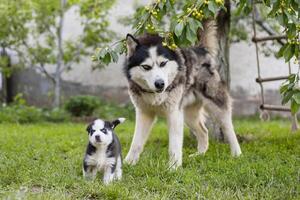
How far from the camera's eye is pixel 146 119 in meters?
5.89

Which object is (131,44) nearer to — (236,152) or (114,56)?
(114,56)

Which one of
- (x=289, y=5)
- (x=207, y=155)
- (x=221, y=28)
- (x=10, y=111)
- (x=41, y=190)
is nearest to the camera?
(x=289, y=5)

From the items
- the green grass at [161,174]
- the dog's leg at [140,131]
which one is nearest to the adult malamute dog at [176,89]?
the dog's leg at [140,131]

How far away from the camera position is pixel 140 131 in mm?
5875

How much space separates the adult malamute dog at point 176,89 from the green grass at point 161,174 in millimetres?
224

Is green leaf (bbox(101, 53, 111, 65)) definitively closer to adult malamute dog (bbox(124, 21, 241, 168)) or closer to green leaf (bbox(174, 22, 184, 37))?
green leaf (bbox(174, 22, 184, 37))

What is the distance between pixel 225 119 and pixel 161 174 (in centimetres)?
179

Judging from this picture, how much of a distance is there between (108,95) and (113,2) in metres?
2.30

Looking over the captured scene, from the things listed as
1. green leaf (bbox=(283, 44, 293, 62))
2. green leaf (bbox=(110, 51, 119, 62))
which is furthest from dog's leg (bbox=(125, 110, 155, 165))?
green leaf (bbox=(283, 44, 293, 62))

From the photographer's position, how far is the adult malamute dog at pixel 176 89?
17.3ft

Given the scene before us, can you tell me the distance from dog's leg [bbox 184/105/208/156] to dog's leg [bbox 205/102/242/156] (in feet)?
0.79

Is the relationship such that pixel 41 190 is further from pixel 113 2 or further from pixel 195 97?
pixel 113 2

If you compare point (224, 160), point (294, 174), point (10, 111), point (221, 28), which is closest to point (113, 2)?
point (10, 111)

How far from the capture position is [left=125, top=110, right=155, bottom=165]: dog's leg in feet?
18.9
